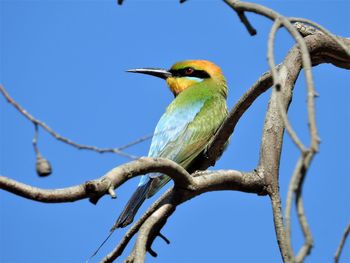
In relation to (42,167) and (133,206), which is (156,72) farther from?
(42,167)

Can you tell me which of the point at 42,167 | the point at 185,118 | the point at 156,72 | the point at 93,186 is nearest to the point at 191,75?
the point at 156,72

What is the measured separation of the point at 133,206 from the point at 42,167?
1.74 meters

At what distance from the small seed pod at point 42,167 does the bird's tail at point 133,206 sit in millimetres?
1418

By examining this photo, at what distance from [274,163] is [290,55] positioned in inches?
25.6

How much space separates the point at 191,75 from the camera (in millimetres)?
5059

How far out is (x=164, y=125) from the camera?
445 centimetres

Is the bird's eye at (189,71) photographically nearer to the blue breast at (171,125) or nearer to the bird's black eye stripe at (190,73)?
the bird's black eye stripe at (190,73)

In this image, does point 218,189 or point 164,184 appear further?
point 164,184

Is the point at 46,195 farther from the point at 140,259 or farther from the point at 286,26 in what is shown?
the point at 286,26

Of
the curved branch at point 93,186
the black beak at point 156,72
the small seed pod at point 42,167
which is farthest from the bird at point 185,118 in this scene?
the small seed pod at point 42,167

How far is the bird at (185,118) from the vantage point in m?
3.72

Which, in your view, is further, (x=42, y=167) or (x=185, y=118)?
(x=185, y=118)

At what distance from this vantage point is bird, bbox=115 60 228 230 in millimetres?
3723

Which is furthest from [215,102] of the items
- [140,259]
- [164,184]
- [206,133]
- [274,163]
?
[140,259]
